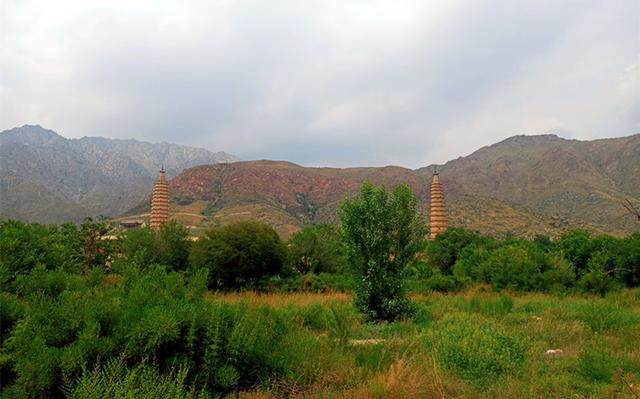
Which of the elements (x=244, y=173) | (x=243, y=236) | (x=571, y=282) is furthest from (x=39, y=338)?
(x=244, y=173)

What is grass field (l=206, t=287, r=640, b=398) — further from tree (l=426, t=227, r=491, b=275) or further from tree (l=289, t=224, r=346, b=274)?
tree (l=426, t=227, r=491, b=275)

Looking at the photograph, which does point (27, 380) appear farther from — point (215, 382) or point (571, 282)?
point (571, 282)

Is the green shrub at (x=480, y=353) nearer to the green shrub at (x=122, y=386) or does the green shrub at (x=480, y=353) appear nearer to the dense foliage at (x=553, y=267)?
the green shrub at (x=122, y=386)

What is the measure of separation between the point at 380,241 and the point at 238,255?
11.7 m

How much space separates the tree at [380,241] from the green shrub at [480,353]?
4.97 meters

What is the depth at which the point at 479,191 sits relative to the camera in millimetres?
162875

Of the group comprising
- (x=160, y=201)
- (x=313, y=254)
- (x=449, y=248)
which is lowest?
(x=449, y=248)

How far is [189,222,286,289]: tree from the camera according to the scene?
2314 centimetres

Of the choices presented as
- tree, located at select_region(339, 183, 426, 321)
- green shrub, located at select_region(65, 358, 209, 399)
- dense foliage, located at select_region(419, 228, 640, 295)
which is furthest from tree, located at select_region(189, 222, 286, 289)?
green shrub, located at select_region(65, 358, 209, 399)

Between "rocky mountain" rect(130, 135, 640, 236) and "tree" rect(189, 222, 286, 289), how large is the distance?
48.1 metres

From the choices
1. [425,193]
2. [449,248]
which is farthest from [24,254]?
[425,193]

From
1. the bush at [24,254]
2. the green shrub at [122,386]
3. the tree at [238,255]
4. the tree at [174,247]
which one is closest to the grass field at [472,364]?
the green shrub at [122,386]

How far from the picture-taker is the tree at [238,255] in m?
23.1

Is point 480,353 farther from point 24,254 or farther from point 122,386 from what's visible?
point 24,254
